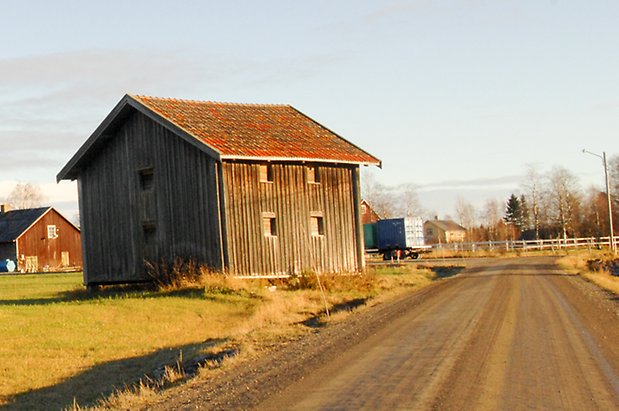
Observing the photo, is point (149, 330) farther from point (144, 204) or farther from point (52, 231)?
point (52, 231)

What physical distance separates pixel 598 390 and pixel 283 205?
22759 millimetres

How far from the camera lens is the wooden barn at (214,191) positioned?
3038cm

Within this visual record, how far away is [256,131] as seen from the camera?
33.3m

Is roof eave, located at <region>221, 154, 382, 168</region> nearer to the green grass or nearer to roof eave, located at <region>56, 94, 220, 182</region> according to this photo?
roof eave, located at <region>56, 94, 220, 182</region>

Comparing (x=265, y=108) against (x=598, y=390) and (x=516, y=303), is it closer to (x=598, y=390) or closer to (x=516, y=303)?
(x=516, y=303)

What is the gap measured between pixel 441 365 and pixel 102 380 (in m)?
8.05

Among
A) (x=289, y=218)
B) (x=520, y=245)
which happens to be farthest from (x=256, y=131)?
(x=520, y=245)

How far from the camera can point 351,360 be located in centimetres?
1313

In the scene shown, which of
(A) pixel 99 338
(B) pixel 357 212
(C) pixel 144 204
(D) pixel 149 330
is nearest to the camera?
(A) pixel 99 338

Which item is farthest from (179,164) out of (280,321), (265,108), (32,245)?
(32,245)

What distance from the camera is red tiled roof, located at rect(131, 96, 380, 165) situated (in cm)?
3070

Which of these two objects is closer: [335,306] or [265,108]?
[335,306]

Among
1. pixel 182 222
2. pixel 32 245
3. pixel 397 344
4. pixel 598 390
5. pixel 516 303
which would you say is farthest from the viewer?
pixel 32 245

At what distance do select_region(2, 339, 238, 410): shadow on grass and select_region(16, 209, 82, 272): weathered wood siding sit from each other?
67769mm
